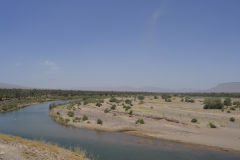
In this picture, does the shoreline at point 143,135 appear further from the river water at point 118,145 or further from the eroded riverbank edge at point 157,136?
the river water at point 118,145

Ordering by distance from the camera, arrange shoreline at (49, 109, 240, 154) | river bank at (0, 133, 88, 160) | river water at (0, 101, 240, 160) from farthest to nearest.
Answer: shoreline at (49, 109, 240, 154), river water at (0, 101, 240, 160), river bank at (0, 133, 88, 160)

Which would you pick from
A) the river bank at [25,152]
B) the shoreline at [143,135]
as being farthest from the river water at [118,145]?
the river bank at [25,152]

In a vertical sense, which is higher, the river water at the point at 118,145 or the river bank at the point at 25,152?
the river bank at the point at 25,152

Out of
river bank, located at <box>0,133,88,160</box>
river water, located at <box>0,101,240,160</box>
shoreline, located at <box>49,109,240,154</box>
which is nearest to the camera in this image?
river bank, located at <box>0,133,88,160</box>

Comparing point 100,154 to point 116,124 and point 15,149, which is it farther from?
point 116,124

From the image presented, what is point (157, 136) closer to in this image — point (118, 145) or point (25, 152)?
point (118, 145)

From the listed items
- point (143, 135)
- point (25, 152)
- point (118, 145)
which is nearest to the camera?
point (25, 152)

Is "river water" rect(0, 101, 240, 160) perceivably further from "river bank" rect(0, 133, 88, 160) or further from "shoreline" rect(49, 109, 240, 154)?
"river bank" rect(0, 133, 88, 160)

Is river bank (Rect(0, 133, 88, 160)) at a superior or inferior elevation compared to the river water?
superior

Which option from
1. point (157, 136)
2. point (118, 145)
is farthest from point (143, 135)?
point (118, 145)

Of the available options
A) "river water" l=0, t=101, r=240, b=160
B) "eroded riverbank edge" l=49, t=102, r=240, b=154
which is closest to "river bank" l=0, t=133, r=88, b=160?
"river water" l=0, t=101, r=240, b=160

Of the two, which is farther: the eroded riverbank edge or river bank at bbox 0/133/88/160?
the eroded riverbank edge

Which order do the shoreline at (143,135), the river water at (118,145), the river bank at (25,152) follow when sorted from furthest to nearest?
the shoreline at (143,135) → the river water at (118,145) → the river bank at (25,152)

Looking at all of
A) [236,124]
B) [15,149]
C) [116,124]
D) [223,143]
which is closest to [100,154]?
[15,149]
